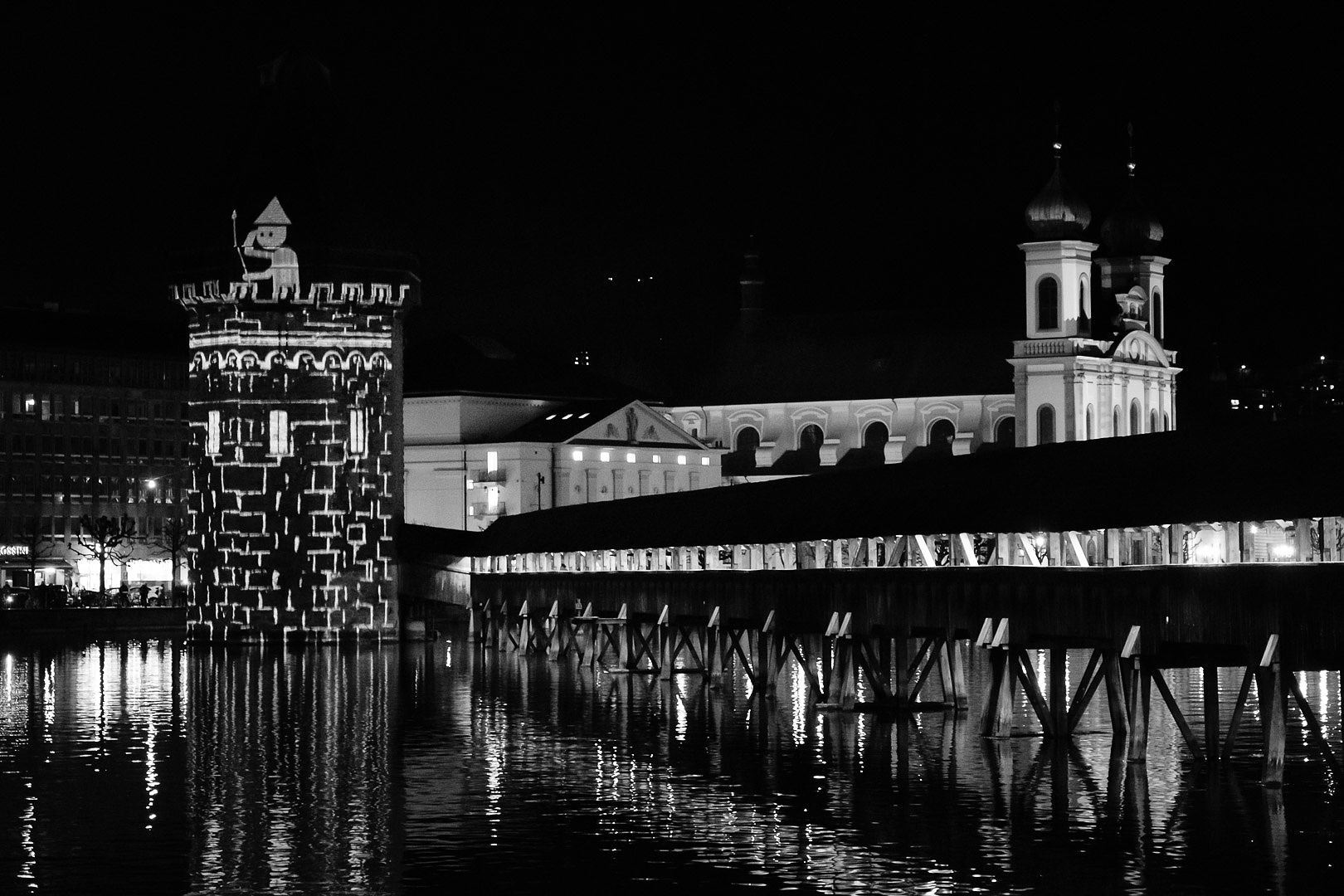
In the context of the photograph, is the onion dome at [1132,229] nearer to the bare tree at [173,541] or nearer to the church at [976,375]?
the church at [976,375]

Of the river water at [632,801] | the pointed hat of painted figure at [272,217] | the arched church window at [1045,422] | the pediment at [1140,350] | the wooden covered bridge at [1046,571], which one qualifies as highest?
the pointed hat of painted figure at [272,217]

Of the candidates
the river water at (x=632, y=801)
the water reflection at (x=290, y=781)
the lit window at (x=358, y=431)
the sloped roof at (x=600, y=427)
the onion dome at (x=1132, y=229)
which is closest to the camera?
the river water at (x=632, y=801)

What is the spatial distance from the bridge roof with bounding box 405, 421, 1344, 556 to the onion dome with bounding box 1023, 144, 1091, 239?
6001 centimetres

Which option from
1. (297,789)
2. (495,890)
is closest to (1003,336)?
(297,789)

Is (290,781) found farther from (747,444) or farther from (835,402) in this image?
(747,444)

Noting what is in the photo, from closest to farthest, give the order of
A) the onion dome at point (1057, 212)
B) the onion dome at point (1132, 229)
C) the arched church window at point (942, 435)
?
the onion dome at point (1057, 212), the onion dome at point (1132, 229), the arched church window at point (942, 435)

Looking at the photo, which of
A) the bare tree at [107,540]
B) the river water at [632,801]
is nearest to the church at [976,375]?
the bare tree at [107,540]

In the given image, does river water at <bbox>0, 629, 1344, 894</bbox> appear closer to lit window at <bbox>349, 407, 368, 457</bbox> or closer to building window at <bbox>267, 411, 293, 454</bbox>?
building window at <bbox>267, 411, 293, 454</bbox>

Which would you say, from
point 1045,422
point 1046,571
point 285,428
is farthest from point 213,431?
point 1045,422

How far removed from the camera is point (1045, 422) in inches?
4941

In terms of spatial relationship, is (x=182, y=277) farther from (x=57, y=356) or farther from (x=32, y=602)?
(x=57, y=356)

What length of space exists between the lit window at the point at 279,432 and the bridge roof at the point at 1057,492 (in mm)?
23315

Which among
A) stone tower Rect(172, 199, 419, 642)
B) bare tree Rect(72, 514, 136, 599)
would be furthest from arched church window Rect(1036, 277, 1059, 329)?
bare tree Rect(72, 514, 136, 599)

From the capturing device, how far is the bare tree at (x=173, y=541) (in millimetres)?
134875
